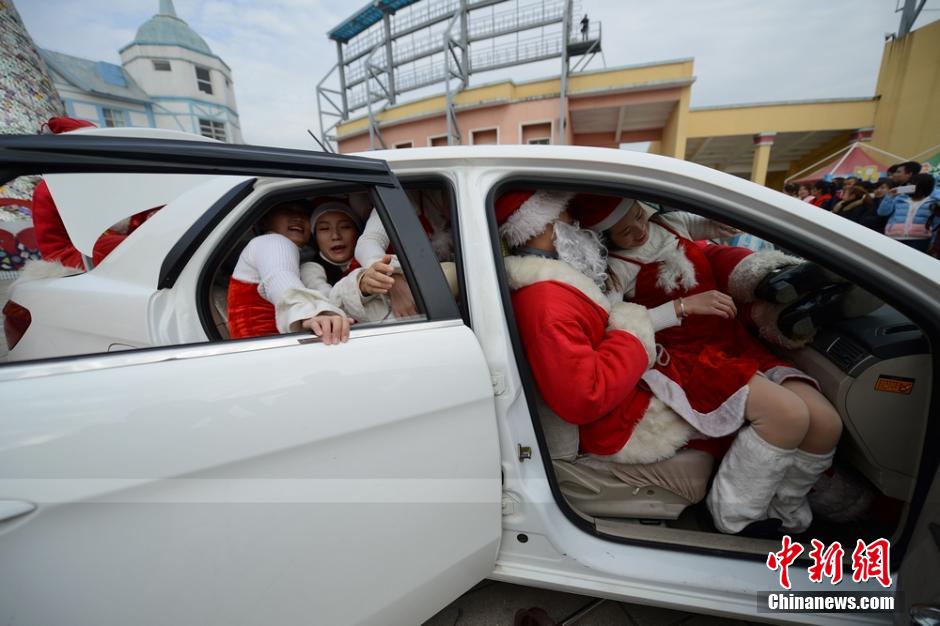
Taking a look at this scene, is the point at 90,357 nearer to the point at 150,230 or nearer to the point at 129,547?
the point at 129,547

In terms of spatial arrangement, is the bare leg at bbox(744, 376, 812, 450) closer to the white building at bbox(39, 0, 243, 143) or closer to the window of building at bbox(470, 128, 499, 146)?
the window of building at bbox(470, 128, 499, 146)

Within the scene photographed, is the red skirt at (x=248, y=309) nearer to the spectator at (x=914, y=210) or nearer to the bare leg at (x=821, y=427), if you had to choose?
the bare leg at (x=821, y=427)

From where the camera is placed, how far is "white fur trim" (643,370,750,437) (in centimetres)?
129

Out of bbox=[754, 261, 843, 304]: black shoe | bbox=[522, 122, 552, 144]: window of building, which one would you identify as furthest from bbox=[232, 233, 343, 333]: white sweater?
bbox=[522, 122, 552, 144]: window of building

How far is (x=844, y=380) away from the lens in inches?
52.2

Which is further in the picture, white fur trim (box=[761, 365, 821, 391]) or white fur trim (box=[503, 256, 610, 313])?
white fur trim (box=[761, 365, 821, 391])

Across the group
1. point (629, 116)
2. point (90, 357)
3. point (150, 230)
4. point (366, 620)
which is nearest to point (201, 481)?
point (90, 357)

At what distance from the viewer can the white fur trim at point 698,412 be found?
129 cm

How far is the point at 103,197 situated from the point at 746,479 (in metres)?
2.59

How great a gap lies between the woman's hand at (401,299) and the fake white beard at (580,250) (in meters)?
0.56

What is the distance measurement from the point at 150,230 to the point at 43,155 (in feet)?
2.26

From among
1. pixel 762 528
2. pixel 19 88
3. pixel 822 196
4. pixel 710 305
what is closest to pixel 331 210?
pixel 710 305

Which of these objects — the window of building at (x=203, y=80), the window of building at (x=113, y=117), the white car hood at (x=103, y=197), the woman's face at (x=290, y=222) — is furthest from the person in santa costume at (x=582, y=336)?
the window of building at (x=203, y=80)

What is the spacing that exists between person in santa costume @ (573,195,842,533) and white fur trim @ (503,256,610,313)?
31 centimetres
